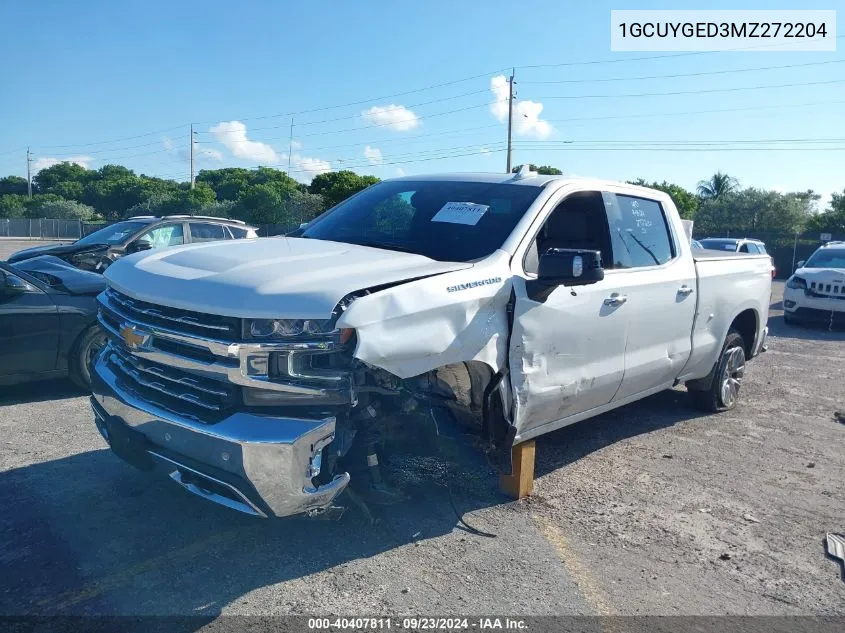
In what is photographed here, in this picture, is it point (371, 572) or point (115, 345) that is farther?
point (115, 345)

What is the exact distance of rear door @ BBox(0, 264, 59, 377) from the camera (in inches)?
231

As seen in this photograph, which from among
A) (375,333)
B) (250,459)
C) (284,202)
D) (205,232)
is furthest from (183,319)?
(284,202)

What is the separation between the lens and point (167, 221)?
11.2m

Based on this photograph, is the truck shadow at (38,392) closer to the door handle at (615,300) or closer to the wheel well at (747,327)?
the door handle at (615,300)

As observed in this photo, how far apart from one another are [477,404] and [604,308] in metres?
1.22

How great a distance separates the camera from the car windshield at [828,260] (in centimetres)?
1369

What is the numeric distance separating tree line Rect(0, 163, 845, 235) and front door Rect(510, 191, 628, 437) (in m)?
21.1

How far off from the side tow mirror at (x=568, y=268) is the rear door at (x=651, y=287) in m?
0.94

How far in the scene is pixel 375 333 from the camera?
10.2 feet

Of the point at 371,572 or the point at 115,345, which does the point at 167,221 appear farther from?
the point at 371,572

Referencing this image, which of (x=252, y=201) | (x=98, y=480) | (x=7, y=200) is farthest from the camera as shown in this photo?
(x=7, y=200)

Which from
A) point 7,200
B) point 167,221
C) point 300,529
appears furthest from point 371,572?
point 7,200

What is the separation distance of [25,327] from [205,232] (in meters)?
5.71

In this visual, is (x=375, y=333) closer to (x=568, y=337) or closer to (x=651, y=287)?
(x=568, y=337)
